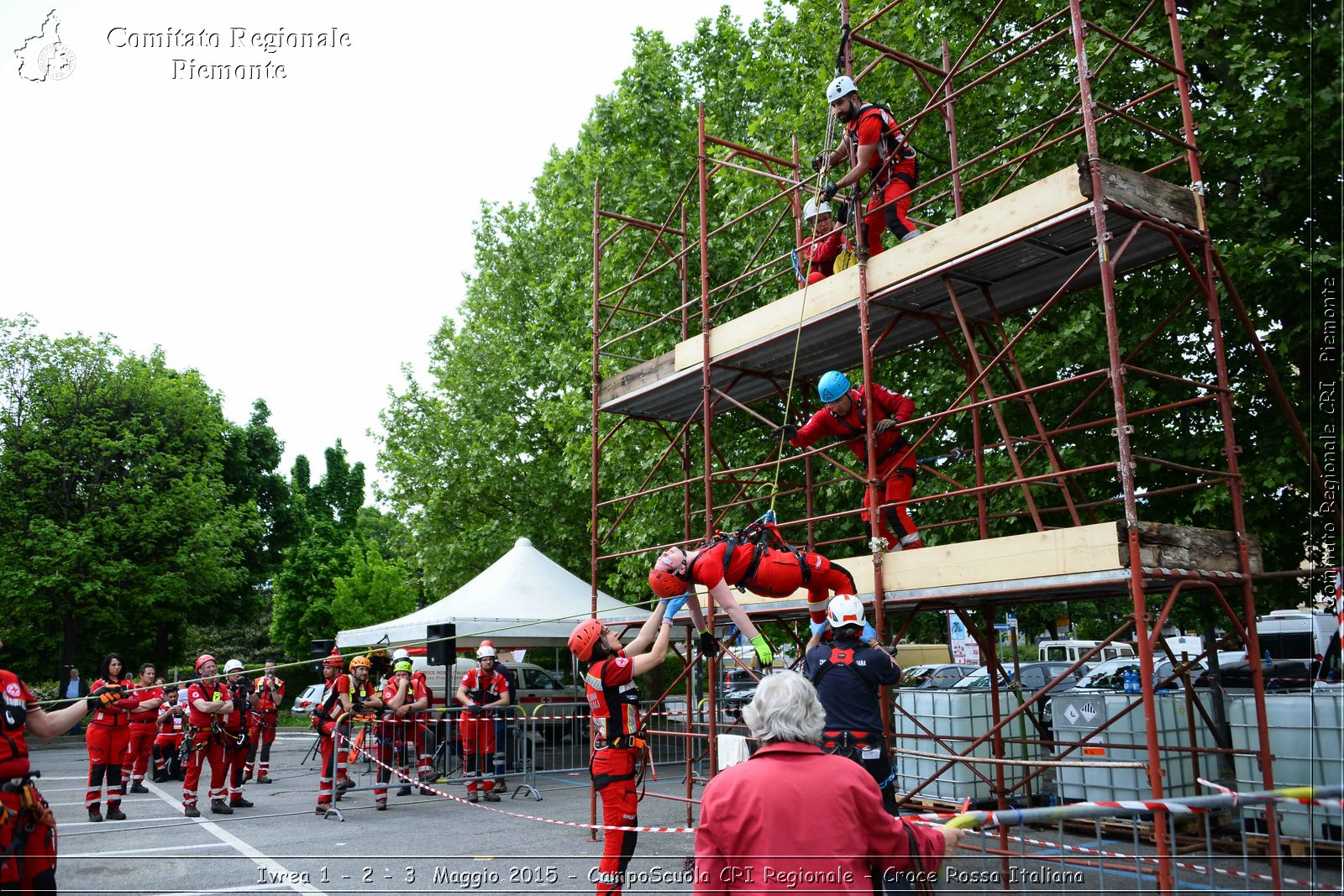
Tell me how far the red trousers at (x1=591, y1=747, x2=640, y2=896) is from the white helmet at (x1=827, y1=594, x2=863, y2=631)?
2.12 metres

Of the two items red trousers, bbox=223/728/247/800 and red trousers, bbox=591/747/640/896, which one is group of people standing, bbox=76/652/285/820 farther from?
red trousers, bbox=591/747/640/896

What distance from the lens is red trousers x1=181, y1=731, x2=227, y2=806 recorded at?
41.0 ft

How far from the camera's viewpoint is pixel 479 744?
43.2 feet

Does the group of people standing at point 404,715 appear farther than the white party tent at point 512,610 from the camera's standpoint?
No

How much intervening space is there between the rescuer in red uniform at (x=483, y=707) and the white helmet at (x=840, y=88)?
9.65 metres

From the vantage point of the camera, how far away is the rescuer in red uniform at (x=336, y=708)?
40.8 ft

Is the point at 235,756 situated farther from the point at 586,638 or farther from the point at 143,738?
the point at 586,638

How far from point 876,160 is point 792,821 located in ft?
24.7

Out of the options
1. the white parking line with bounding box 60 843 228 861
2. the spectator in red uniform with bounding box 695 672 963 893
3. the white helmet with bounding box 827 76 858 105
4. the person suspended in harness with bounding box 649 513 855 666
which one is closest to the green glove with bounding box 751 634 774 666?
the person suspended in harness with bounding box 649 513 855 666

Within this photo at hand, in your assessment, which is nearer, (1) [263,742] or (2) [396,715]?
(2) [396,715]

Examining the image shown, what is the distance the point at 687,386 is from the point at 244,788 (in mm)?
11332

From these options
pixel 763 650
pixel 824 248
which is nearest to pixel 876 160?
pixel 824 248

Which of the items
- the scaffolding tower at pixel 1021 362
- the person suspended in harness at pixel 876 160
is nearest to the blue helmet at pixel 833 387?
the scaffolding tower at pixel 1021 362

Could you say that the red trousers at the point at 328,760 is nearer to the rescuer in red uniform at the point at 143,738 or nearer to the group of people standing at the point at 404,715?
the group of people standing at the point at 404,715
